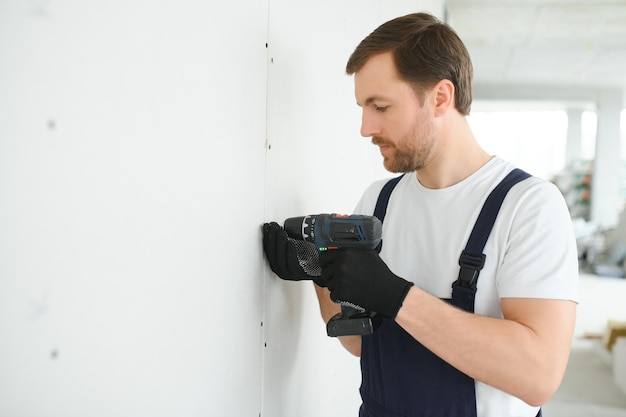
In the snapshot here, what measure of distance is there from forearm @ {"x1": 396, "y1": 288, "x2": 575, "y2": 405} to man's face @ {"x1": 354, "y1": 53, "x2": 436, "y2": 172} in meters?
0.35

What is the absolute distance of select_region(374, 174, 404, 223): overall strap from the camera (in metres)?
1.38

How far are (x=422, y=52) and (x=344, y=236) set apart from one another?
1.56 ft

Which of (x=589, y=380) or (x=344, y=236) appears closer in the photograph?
(x=344, y=236)

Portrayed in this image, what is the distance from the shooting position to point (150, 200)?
2.46 ft

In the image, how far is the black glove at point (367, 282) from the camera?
3.34ft

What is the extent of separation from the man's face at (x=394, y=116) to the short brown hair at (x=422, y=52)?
22 millimetres

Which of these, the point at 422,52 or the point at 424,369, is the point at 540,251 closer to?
the point at 424,369

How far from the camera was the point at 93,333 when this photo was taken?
642 millimetres

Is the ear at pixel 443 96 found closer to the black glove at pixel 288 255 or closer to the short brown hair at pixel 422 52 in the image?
the short brown hair at pixel 422 52

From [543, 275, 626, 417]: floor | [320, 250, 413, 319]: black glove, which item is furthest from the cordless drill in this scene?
A: [543, 275, 626, 417]: floor

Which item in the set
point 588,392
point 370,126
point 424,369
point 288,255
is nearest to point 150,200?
point 288,255

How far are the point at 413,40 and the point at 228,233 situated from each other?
2.05ft

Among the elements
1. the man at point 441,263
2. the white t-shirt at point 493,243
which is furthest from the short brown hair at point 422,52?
the white t-shirt at point 493,243

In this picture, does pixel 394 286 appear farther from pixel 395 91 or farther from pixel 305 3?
pixel 305 3
